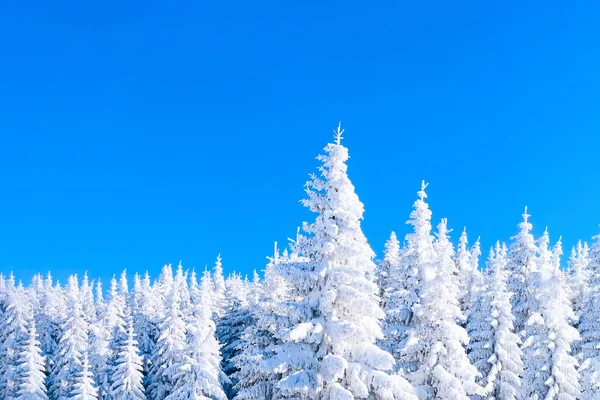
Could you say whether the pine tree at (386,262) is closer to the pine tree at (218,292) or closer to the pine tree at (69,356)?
the pine tree at (218,292)

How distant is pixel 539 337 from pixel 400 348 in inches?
578

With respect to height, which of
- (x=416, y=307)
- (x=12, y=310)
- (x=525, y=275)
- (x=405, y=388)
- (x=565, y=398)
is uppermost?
(x=12, y=310)

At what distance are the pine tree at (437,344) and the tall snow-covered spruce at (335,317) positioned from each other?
7.24m

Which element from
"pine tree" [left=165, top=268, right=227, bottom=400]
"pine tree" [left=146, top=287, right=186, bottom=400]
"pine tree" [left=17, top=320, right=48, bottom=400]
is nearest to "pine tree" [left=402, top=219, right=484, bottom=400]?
"pine tree" [left=165, top=268, right=227, bottom=400]

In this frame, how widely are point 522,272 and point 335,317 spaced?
91.8ft

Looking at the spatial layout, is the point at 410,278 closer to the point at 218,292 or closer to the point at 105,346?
the point at 105,346

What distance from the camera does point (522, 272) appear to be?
155 feet

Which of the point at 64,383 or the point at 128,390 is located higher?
the point at 64,383

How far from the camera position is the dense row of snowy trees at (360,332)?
78.2 feet

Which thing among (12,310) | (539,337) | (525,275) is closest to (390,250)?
(525,275)

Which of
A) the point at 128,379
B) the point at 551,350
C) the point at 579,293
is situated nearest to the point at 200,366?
the point at 128,379

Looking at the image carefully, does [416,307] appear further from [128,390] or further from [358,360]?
[128,390]

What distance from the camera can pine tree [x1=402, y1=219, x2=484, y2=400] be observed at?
103 feet

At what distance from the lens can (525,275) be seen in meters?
47.0
